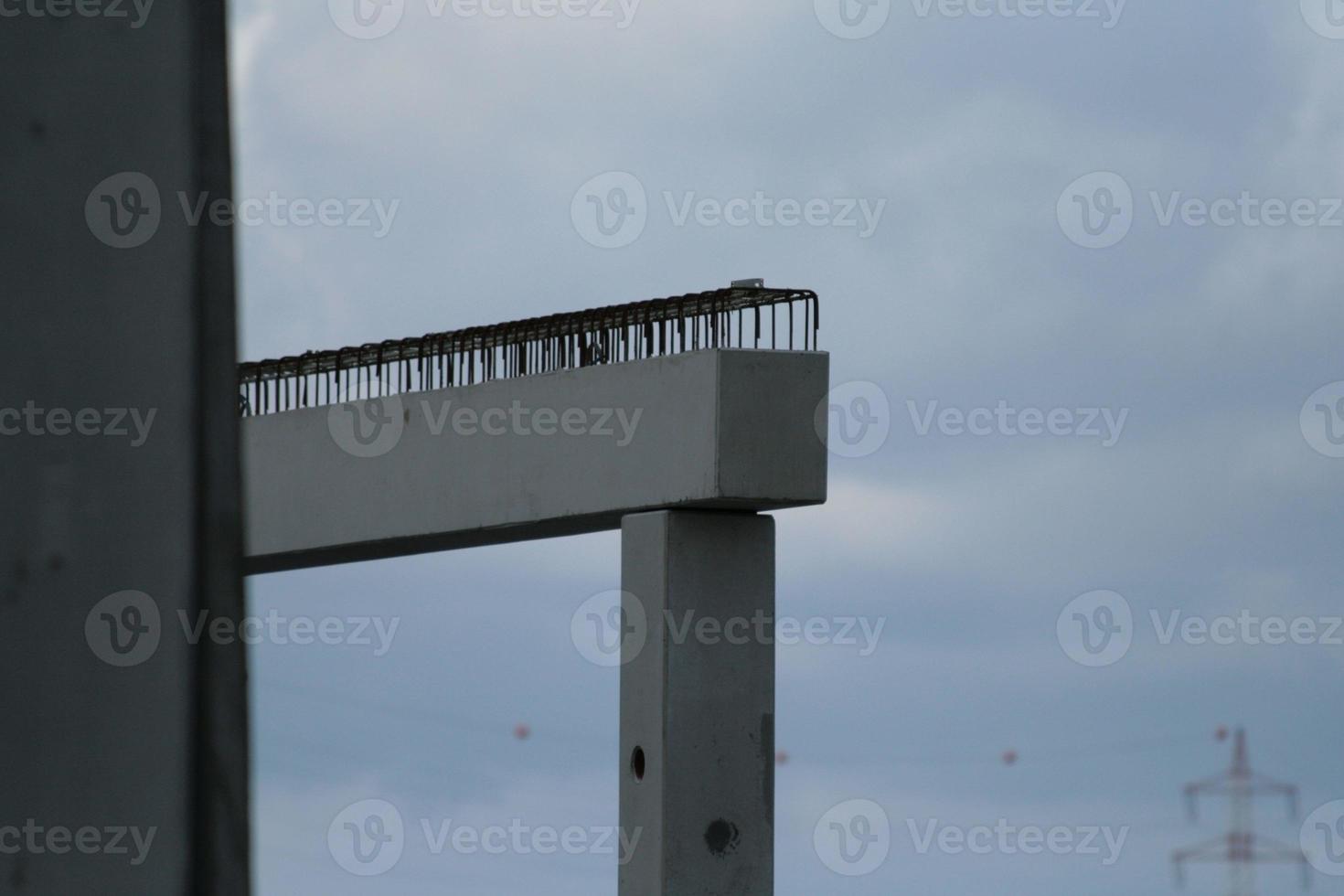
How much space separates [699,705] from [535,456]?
196cm

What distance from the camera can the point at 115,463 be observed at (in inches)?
55.5

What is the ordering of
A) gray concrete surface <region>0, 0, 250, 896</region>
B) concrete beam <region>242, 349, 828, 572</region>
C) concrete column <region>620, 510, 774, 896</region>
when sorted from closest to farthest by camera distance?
gray concrete surface <region>0, 0, 250, 896</region> < concrete column <region>620, 510, 774, 896</region> < concrete beam <region>242, 349, 828, 572</region>

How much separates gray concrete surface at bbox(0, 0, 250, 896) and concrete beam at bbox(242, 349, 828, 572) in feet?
27.1

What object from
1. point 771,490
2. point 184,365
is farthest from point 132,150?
point 771,490

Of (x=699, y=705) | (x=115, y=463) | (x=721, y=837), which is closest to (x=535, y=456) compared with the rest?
(x=699, y=705)

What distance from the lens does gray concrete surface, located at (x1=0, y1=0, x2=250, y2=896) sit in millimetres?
1379

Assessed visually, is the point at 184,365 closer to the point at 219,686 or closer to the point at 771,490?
the point at 219,686

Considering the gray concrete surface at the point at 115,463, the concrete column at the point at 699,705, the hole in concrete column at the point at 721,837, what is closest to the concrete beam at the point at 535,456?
the concrete column at the point at 699,705

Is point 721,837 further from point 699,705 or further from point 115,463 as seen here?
point 115,463

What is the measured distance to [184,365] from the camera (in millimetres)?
1425

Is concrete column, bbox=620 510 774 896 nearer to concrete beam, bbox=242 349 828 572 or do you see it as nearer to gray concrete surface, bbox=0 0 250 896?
concrete beam, bbox=242 349 828 572

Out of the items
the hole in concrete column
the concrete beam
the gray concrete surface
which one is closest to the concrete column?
the hole in concrete column

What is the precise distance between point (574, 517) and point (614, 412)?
706 mm

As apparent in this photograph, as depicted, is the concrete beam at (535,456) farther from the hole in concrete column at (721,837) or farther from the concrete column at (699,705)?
the hole in concrete column at (721,837)
